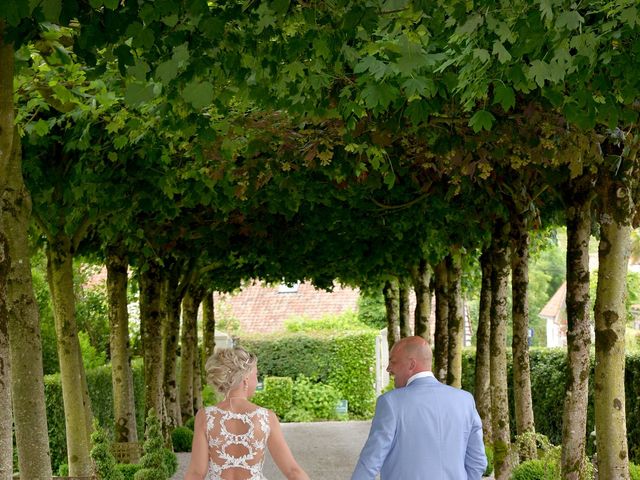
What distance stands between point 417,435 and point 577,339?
6.00 metres

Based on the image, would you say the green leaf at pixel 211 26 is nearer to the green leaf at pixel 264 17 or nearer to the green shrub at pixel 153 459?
the green leaf at pixel 264 17

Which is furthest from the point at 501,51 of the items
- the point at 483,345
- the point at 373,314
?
the point at 373,314

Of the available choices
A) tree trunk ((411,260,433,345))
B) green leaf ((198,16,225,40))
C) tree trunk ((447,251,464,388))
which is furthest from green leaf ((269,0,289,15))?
tree trunk ((411,260,433,345))

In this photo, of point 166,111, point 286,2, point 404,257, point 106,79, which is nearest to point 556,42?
point 286,2

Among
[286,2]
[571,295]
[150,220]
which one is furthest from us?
[150,220]

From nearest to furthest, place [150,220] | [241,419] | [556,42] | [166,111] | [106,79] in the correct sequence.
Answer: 1. [241,419]
2. [556,42]
3. [166,111]
4. [106,79]
5. [150,220]

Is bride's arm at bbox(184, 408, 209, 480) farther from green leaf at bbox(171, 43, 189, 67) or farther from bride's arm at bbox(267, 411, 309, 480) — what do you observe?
green leaf at bbox(171, 43, 189, 67)

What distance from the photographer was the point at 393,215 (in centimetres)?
1845

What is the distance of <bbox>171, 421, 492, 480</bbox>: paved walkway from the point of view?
21.1m

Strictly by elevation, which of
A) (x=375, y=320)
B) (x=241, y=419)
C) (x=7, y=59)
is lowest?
(x=375, y=320)

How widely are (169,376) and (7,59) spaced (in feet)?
56.1

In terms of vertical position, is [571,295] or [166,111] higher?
[166,111]

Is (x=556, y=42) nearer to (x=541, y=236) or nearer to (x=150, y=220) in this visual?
(x=150, y=220)

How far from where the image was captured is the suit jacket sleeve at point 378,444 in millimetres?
6578
